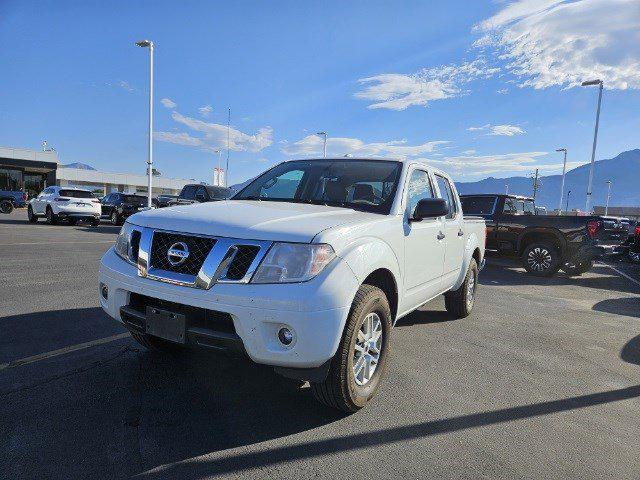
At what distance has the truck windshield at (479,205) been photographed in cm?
1104

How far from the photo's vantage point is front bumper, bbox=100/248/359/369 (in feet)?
7.87

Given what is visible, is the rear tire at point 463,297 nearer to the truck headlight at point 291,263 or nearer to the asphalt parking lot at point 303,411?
the asphalt parking lot at point 303,411

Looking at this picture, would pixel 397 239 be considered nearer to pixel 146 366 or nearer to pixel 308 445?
pixel 308 445

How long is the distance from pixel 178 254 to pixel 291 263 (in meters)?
0.72

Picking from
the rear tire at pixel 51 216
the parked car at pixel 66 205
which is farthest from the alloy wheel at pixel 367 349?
the rear tire at pixel 51 216

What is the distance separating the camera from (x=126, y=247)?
3.10 meters

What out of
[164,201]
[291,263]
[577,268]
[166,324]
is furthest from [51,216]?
[577,268]

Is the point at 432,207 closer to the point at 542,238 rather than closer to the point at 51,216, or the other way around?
the point at 542,238

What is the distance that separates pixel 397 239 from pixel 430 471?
162 centimetres

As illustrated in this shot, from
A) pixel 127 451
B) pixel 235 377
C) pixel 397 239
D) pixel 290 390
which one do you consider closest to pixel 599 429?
pixel 397 239

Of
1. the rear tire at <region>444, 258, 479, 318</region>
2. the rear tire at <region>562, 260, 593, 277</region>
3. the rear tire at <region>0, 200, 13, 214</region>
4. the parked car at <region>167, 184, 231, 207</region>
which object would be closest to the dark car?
the parked car at <region>167, 184, 231, 207</region>

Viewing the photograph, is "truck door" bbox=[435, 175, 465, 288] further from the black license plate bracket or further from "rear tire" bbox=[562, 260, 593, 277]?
"rear tire" bbox=[562, 260, 593, 277]

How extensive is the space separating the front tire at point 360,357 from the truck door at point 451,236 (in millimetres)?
1621

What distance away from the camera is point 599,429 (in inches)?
116
